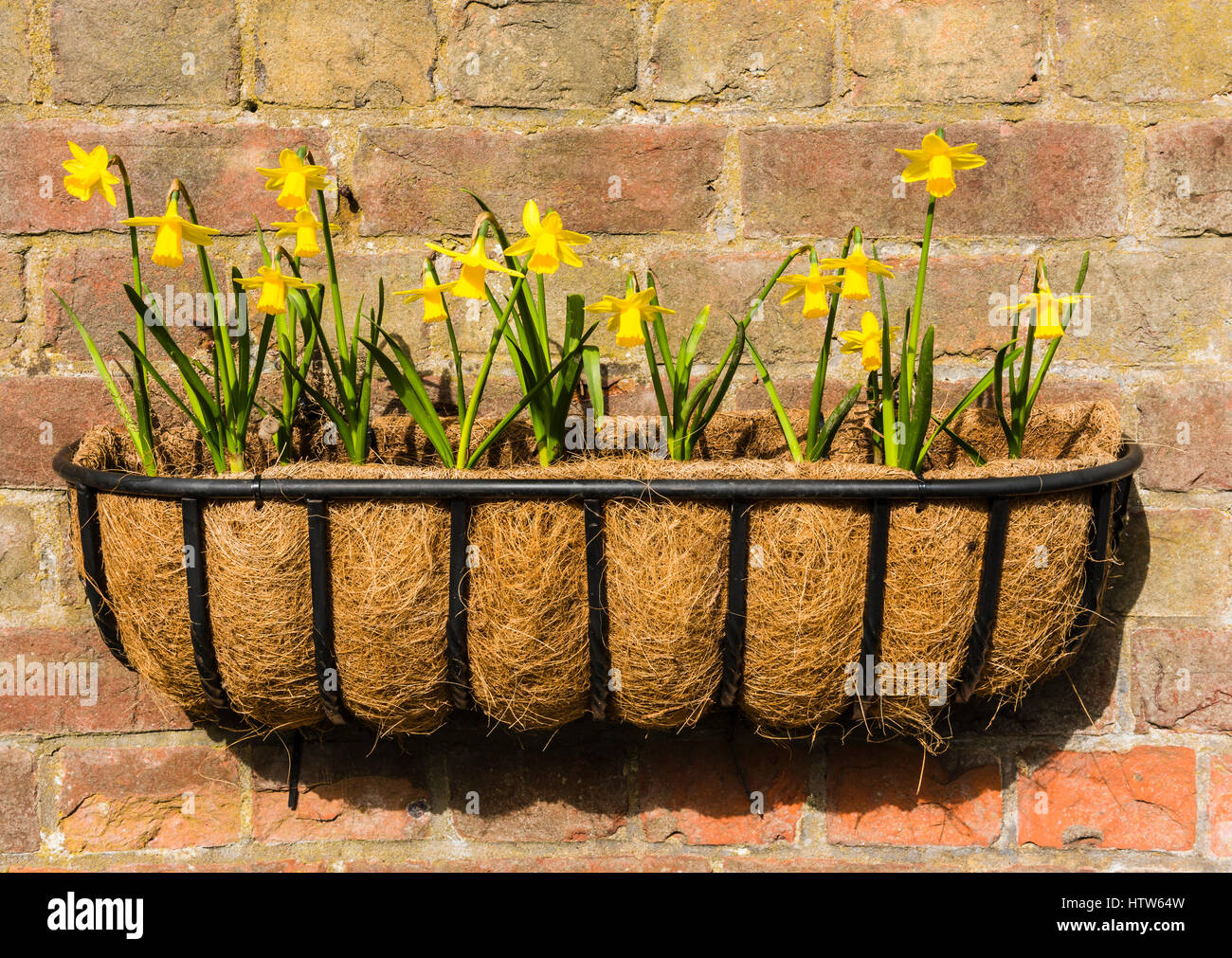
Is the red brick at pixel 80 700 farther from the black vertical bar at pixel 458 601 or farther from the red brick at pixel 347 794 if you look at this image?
the black vertical bar at pixel 458 601

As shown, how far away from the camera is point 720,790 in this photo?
1059mm

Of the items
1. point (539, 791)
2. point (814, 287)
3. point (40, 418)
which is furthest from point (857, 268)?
point (40, 418)

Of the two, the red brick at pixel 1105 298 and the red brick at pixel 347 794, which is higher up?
the red brick at pixel 1105 298

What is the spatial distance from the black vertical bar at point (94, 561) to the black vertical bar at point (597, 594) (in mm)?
473

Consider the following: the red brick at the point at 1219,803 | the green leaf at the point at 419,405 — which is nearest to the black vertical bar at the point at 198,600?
the green leaf at the point at 419,405

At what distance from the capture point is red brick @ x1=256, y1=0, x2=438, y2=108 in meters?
1.00

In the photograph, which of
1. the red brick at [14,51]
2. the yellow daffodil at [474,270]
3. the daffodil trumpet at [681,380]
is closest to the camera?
the yellow daffodil at [474,270]

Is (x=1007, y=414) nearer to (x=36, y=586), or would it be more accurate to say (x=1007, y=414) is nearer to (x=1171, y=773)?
(x=1171, y=773)

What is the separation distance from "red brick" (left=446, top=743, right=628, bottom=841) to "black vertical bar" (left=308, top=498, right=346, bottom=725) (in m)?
0.26

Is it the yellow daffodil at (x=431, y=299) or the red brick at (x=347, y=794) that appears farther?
the red brick at (x=347, y=794)

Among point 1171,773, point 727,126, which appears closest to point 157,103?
point 727,126

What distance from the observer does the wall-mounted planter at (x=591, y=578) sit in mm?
801

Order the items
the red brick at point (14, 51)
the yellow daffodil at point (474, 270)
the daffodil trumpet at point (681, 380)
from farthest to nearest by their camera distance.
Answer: the red brick at point (14, 51)
the daffodil trumpet at point (681, 380)
the yellow daffodil at point (474, 270)

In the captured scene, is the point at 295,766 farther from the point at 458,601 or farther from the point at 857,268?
the point at 857,268
